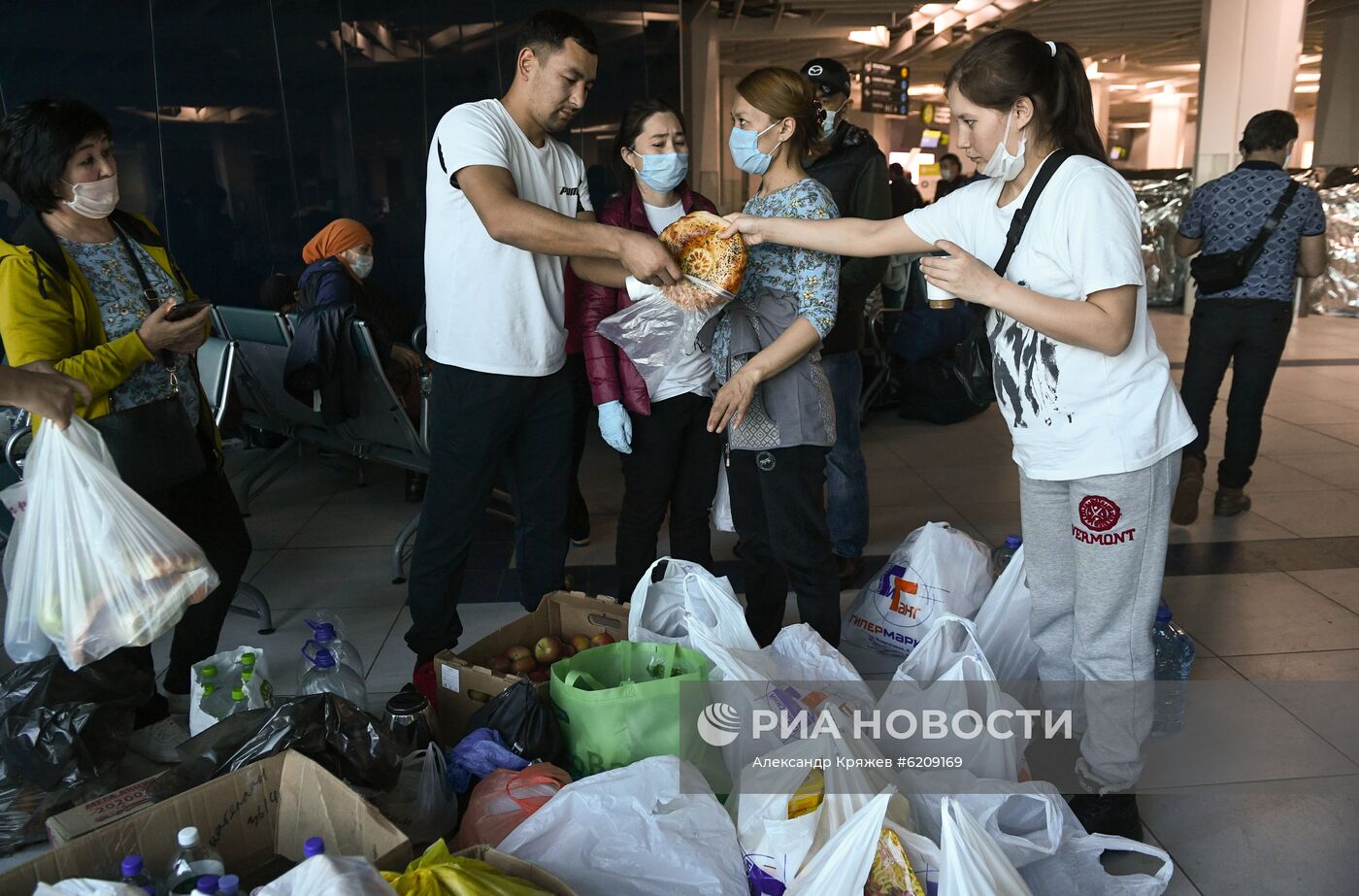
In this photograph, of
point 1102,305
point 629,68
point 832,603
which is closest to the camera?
point 1102,305

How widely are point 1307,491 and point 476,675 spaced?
13.7ft

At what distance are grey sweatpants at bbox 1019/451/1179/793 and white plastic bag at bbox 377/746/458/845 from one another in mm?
1336

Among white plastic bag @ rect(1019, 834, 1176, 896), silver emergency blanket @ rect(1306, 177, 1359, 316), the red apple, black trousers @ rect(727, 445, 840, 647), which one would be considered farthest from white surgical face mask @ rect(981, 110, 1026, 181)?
silver emergency blanket @ rect(1306, 177, 1359, 316)

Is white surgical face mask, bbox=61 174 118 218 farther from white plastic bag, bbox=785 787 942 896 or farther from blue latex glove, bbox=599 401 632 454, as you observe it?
white plastic bag, bbox=785 787 942 896

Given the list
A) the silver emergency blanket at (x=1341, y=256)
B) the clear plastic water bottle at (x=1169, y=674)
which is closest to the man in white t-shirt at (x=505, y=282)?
the clear plastic water bottle at (x=1169, y=674)

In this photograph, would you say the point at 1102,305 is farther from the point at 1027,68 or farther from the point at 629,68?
the point at 629,68

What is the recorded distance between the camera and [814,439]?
2.58m

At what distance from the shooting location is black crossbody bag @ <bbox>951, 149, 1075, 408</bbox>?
6.36 ft

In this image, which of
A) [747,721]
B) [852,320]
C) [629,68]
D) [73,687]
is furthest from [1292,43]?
[73,687]

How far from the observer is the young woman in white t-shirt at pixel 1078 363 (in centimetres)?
187

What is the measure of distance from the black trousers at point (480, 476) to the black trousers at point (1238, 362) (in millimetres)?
2867

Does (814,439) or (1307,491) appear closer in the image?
(814,439)

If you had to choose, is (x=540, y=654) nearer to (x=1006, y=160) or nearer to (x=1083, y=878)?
(x=1083, y=878)

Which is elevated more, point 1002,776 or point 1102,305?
point 1102,305
